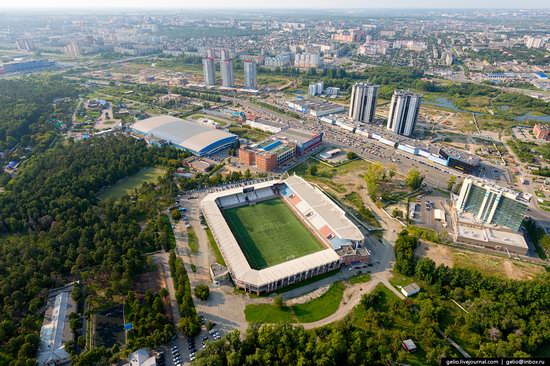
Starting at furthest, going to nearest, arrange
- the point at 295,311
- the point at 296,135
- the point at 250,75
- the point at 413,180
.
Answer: the point at 250,75
the point at 296,135
the point at 413,180
the point at 295,311

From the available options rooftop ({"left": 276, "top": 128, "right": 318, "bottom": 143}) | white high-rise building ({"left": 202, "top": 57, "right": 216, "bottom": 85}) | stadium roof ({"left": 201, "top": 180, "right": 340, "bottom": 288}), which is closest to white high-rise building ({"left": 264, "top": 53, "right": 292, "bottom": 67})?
white high-rise building ({"left": 202, "top": 57, "right": 216, "bottom": 85})

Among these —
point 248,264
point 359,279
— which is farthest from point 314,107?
point 248,264

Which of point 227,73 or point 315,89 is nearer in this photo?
point 315,89

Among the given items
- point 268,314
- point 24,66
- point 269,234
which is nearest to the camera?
point 268,314

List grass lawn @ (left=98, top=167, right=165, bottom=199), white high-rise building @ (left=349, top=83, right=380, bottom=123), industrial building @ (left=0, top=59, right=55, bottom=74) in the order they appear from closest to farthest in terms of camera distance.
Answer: grass lawn @ (left=98, top=167, right=165, bottom=199) → white high-rise building @ (left=349, top=83, right=380, bottom=123) → industrial building @ (left=0, top=59, right=55, bottom=74)

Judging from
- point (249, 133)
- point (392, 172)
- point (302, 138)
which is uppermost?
point (302, 138)

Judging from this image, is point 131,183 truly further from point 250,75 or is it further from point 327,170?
point 250,75

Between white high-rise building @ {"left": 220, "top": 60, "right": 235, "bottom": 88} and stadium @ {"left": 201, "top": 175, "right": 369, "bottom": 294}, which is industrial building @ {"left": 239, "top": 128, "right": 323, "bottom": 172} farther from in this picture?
white high-rise building @ {"left": 220, "top": 60, "right": 235, "bottom": 88}
